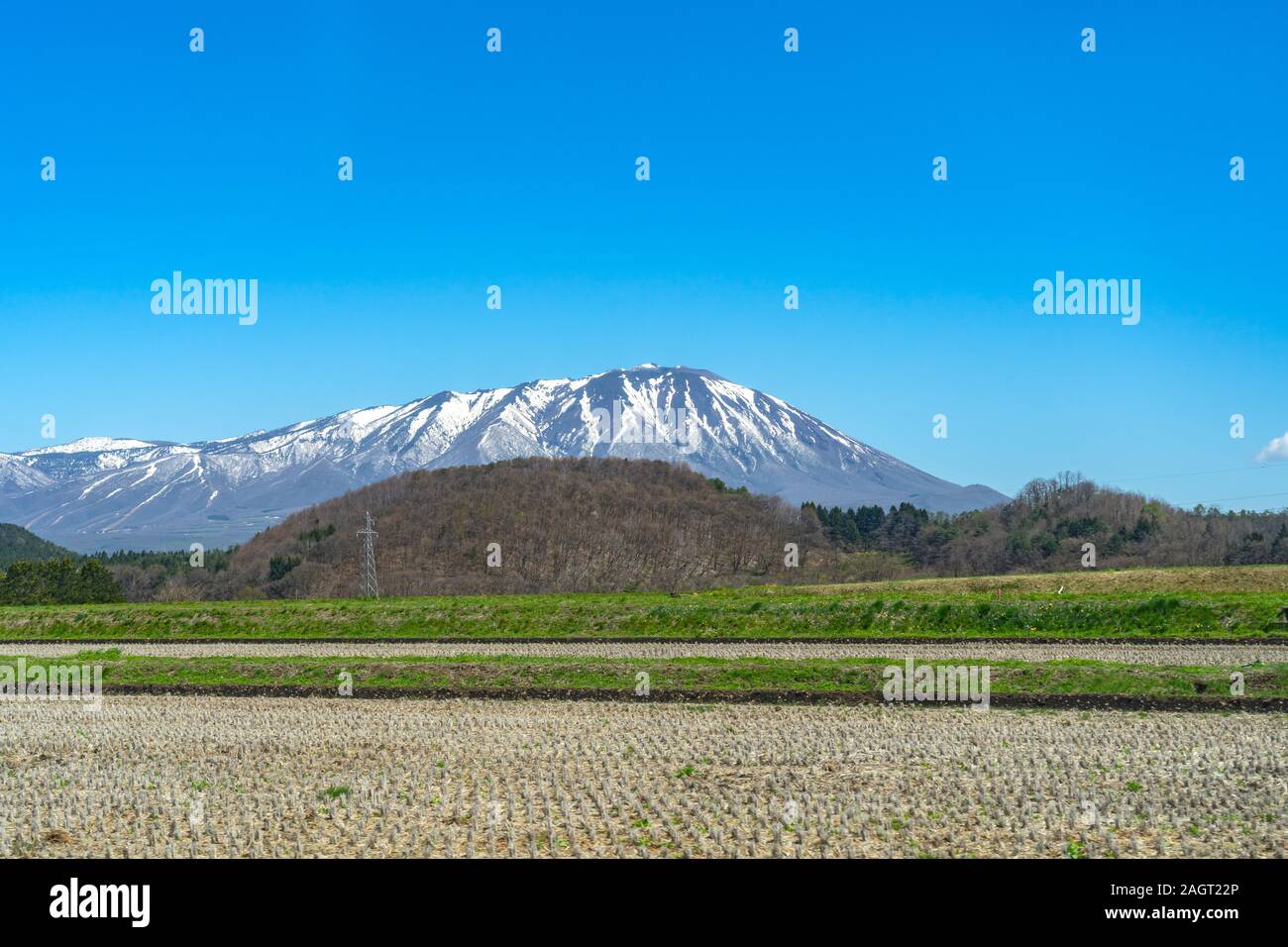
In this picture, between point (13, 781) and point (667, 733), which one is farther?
point (667, 733)

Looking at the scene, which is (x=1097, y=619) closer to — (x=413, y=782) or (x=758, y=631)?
(x=758, y=631)

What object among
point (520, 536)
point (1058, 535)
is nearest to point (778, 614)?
point (1058, 535)

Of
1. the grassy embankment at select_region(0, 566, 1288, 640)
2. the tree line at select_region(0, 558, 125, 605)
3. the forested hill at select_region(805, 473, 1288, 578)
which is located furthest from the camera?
the forested hill at select_region(805, 473, 1288, 578)

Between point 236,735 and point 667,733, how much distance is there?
10.4 m

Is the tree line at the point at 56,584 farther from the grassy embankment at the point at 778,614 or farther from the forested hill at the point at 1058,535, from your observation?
the forested hill at the point at 1058,535

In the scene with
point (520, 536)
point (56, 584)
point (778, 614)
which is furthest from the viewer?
point (520, 536)

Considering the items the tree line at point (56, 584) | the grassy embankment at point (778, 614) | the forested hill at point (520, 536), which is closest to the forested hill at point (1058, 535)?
the forested hill at point (520, 536)

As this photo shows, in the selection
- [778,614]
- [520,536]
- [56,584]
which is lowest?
[778,614]

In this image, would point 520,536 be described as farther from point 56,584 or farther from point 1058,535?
point 1058,535

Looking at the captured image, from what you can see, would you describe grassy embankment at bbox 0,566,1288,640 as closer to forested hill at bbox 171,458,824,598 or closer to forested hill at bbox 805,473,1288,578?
forested hill at bbox 805,473,1288,578

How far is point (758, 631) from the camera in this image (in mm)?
50156

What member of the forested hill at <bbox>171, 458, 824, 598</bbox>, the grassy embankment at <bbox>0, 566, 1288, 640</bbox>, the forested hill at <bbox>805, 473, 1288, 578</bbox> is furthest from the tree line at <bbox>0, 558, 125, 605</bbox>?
the forested hill at <bbox>805, 473, 1288, 578</bbox>
